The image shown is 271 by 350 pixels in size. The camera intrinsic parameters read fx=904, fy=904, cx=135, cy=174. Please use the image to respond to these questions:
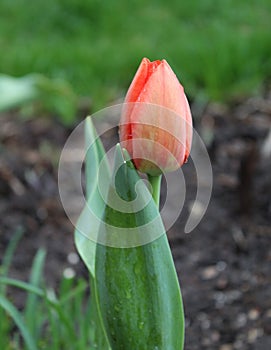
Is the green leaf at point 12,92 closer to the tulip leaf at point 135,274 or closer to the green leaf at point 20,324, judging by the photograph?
the green leaf at point 20,324

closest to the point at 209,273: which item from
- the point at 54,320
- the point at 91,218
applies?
the point at 54,320

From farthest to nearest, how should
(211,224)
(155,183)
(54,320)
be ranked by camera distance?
(211,224), (54,320), (155,183)

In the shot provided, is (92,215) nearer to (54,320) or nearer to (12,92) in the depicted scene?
(54,320)

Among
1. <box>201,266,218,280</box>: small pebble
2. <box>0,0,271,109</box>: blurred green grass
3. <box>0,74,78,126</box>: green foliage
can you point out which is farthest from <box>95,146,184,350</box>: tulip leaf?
<box>0,0,271,109</box>: blurred green grass

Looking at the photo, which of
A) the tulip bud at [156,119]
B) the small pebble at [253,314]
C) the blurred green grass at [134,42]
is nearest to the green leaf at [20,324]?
the tulip bud at [156,119]

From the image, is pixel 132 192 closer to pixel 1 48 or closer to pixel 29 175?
pixel 29 175

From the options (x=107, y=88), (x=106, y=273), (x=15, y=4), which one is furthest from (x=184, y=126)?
(x=15, y=4)

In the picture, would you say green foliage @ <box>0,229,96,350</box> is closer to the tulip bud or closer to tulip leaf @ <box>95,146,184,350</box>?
tulip leaf @ <box>95,146,184,350</box>

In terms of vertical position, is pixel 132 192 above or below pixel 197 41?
above
